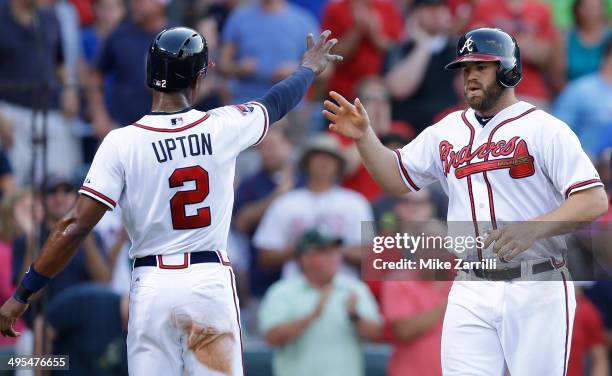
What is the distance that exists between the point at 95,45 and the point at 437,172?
6457 mm

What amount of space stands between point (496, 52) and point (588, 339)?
11.4 ft

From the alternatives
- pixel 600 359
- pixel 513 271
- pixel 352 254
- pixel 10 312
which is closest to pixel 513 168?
pixel 513 271

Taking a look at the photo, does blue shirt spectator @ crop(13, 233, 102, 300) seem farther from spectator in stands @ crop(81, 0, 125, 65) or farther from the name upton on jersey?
the name upton on jersey

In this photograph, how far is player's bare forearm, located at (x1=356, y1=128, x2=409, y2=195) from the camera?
20.3ft

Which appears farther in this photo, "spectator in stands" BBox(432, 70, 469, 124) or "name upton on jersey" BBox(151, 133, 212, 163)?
"spectator in stands" BBox(432, 70, 469, 124)

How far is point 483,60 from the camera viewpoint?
18.9 feet

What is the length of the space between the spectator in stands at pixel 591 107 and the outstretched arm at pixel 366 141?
347 centimetres

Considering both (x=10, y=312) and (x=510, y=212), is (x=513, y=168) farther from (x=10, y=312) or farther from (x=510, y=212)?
(x=10, y=312)

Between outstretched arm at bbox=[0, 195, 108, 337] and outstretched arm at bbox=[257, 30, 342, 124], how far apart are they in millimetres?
1109

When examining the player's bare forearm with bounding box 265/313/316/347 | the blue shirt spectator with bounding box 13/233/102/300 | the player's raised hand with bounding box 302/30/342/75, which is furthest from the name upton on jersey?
the blue shirt spectator with bounding box 13/233/102/300

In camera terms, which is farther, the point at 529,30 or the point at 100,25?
the point at 100,25

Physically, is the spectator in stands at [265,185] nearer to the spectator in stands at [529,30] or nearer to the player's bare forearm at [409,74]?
the player's bare forearm at [409,74]

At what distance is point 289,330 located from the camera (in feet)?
27.2

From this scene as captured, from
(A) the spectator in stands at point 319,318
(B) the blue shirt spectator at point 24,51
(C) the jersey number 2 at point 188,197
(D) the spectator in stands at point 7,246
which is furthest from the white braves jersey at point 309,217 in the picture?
(C) the jersey number 2 at point 188,197
